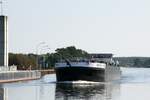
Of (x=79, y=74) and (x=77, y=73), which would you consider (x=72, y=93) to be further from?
(x=79, y=74)

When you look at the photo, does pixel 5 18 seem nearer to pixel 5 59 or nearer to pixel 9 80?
pixel 5 59

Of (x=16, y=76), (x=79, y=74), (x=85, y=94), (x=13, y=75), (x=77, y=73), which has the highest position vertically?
(x=77, y=73)

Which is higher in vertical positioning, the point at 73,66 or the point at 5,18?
the point at 5,18

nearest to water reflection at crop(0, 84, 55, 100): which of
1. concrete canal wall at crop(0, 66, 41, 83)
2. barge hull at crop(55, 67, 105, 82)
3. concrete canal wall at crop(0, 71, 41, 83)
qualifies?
barge hull at crop(55, 67, 105, 82)

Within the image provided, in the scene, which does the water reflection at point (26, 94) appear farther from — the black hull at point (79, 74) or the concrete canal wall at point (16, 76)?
the concrete canal wall at point (16, 76)

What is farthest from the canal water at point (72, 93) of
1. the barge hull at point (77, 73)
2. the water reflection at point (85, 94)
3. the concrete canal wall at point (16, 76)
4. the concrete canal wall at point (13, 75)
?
the concrete canal wall at point (13, 75)

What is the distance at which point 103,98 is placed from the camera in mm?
64312

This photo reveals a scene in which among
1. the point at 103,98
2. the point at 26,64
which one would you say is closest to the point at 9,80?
the point at 103,98

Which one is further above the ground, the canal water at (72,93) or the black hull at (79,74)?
the black hull at (79,74)

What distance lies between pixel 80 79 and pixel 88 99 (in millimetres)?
35223

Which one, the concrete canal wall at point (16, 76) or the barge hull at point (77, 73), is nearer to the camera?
the barge hull at point (77, 73)

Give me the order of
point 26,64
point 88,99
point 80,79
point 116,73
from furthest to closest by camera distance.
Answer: point 26,64 < point 116,73 < point 80,79 < point 88,99

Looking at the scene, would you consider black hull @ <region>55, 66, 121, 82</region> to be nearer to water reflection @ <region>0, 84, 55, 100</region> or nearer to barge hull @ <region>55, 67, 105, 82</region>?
barge hull @ <region>55, 67, 105, 82</region>

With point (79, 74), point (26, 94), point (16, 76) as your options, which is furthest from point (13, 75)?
point (26, 94)
